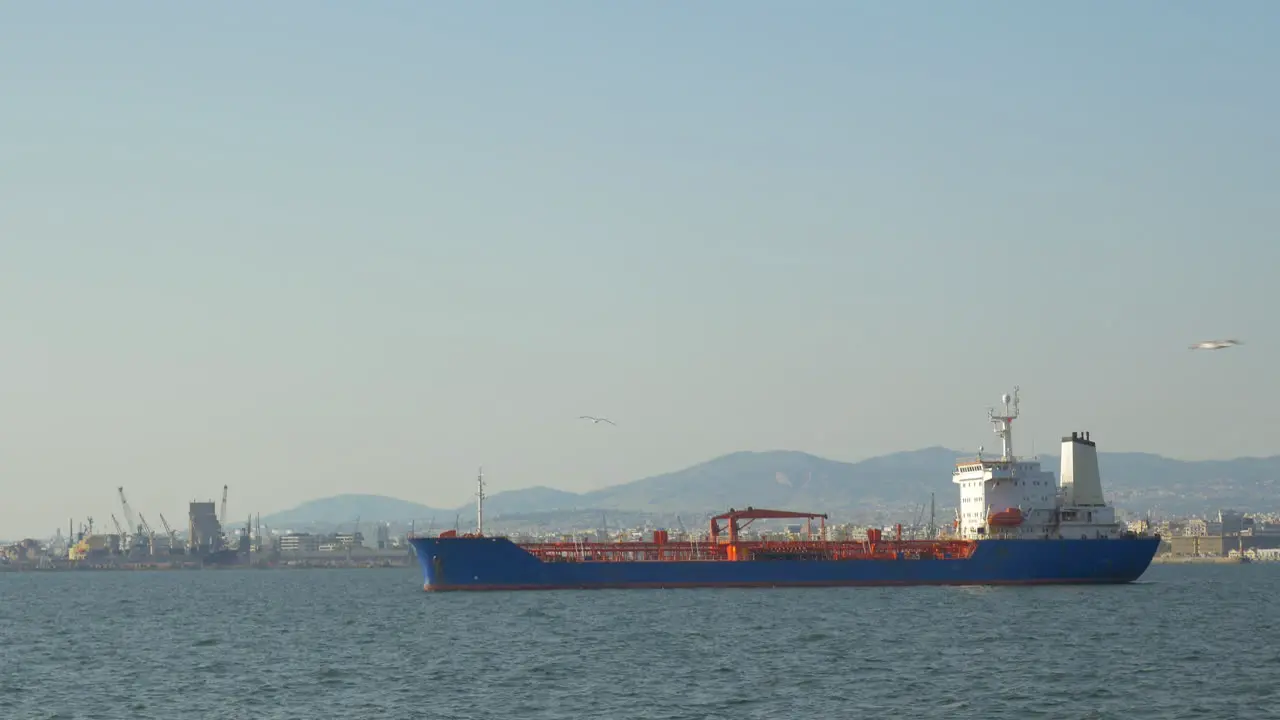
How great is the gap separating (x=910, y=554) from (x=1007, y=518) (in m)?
Answer: 5.66

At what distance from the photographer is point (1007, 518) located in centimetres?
8281

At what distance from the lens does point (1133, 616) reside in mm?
63812

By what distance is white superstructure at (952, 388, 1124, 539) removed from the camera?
3292 inches

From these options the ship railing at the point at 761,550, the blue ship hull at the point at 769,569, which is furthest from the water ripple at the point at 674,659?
the ship railing at the point at 761,550

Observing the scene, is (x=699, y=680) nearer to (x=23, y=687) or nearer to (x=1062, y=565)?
(x=23, y=687)

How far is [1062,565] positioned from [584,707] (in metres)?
50.9

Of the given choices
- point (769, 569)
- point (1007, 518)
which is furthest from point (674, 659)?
point (1007, 518)

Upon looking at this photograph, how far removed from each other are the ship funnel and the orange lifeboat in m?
4.15

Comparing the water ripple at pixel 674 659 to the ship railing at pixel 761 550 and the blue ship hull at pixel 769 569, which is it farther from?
the ship railing at pixel 761 550

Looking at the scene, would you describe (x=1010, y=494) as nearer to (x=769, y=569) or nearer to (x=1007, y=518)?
(x=1007, y=518)

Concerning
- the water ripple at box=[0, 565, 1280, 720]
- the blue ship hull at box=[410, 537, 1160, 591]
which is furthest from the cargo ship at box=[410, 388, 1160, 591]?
the water ripple at box=[0, 565, 1280, 720]

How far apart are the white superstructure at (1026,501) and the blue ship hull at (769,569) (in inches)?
61.4

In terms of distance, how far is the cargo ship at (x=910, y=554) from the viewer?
8188 centimetres

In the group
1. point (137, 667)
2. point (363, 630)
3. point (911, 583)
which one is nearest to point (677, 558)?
point (911, 583)
